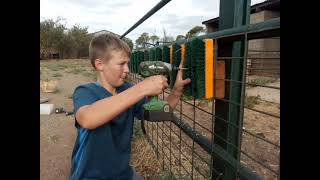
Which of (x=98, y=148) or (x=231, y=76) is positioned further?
(x=98, y=148)

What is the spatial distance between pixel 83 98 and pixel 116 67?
0.88 ft

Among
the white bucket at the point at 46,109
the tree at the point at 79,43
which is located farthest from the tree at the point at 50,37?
the white bucket at the point at 46,109

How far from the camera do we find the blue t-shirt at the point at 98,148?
1954mm

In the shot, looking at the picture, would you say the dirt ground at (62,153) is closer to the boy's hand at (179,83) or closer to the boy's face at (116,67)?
the boy's hand at (179,83)

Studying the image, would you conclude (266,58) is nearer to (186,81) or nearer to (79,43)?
(186,81)

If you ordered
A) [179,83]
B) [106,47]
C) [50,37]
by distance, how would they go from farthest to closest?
1. [50,37]
2. [179,83]
3. [106,47]

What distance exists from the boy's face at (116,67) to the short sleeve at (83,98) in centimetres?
16

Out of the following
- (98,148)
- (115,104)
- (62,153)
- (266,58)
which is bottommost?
(62,153)

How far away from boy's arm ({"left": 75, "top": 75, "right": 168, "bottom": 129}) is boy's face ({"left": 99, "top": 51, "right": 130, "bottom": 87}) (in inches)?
12.0

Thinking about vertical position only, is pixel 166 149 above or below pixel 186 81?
below

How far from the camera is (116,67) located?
2004 millimetres

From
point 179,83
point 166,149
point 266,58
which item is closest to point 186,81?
point 179,83

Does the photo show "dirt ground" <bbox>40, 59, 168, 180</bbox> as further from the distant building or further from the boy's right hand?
the boy's right hand
